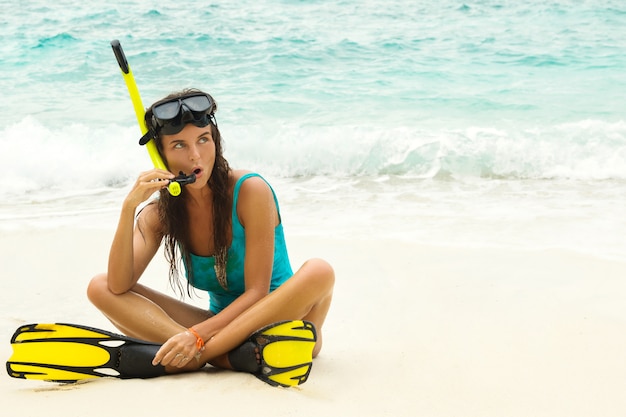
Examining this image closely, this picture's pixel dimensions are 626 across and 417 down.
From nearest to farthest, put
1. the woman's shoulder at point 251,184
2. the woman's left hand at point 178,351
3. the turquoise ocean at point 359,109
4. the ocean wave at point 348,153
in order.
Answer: the woman's left hand at point 178,351, the woman's shoulder at point 251,184, the turquoise ocean at point 359,109, the ocean wave at point 348,153

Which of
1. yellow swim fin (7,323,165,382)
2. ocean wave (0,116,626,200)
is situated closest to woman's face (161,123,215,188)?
yellow swim fin (7,323,165,382)

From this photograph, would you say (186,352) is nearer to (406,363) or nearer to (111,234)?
(406,363)

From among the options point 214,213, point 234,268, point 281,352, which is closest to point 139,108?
point 214,213

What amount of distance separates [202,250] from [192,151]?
18.2 inches

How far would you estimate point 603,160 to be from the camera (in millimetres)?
8305

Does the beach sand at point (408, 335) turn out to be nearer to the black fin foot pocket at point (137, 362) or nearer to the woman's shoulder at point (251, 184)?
the black fin foot pocket at point (137, 362)

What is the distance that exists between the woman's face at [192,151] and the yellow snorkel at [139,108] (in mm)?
46

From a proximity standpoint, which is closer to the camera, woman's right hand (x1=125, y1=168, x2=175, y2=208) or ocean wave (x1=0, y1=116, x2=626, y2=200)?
woman's right hand (x1=125, y1=168, x2=175, y2=208)

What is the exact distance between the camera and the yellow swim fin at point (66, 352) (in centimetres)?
297

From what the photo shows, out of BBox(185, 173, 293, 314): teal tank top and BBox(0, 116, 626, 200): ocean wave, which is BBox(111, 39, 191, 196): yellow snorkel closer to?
BBox(185, 173, 293, 314): teal tank top

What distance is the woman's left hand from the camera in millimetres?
2889

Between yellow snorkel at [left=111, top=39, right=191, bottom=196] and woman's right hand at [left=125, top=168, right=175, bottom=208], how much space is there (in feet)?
0.10

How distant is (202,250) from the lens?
326 centimetres

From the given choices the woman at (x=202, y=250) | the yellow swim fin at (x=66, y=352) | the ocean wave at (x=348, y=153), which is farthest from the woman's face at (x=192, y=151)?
the ocean wave at (x=348, y=153)
